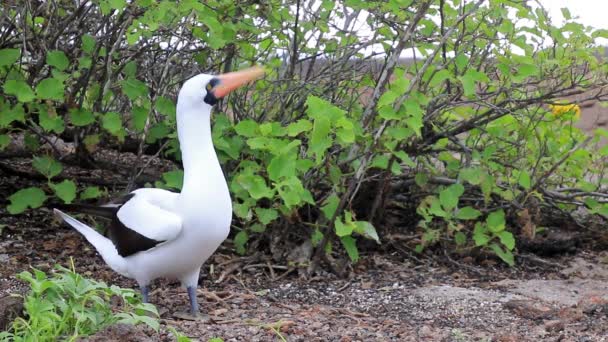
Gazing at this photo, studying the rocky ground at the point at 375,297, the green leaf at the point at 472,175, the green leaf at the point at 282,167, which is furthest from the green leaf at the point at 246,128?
the green leaf at the point at 472,175

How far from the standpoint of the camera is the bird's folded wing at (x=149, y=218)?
13.6 feet

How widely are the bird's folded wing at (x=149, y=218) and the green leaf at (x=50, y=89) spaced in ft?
2.75

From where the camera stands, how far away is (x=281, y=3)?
5.50 meters

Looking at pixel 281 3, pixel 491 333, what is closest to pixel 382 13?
pixel 281 3

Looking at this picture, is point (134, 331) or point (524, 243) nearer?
point (134, 331)

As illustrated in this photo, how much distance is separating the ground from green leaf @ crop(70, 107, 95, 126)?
731mm

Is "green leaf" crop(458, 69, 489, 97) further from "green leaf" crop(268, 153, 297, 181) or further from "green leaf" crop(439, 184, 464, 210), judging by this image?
"green leaf" crop(268, 153, 297, 181)

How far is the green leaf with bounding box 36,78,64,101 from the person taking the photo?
5.00 metres

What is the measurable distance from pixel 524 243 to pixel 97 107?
277 centimetres

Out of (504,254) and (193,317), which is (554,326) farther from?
(193,317)

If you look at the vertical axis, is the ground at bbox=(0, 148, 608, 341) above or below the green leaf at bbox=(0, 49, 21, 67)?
below

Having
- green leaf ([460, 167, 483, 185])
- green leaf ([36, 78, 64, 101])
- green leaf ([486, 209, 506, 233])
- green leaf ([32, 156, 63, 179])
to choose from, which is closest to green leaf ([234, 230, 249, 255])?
green leaf ([32, 156, 63, 179])

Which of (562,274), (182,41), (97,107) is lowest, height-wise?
(562,274)

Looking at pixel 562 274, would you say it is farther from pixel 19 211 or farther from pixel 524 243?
→ pixel 19 211
